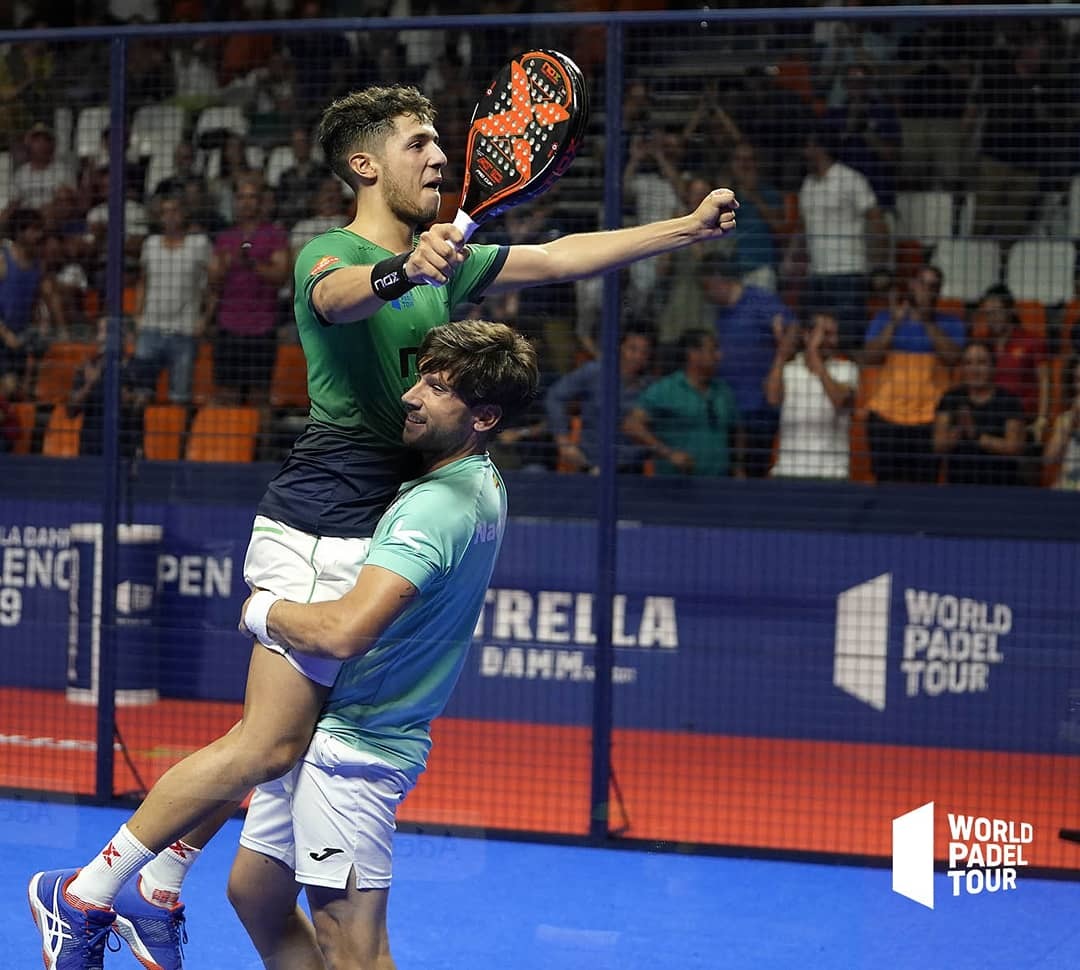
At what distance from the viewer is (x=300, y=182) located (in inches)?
287

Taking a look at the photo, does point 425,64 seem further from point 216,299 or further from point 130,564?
point 130,564

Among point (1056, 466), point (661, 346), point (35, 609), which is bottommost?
point (35, 609)

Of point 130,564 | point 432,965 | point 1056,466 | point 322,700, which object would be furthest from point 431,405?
point 1056,466

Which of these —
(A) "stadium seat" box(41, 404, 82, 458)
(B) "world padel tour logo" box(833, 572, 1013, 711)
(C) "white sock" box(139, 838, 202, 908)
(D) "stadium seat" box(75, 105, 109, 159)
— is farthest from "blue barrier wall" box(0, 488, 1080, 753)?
(C) "white sock" box(139, 838, 202, 908)

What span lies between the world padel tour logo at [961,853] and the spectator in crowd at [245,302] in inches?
133

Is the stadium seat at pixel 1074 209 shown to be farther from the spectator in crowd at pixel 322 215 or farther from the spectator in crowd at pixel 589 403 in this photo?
the spectator in crowd at pixel 322 215

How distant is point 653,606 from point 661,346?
1.14 meters

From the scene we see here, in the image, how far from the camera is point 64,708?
651cm

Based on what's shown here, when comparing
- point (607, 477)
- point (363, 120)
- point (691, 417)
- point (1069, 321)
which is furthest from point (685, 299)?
point (363, 120)

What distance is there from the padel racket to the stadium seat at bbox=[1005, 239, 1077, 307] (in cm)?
347

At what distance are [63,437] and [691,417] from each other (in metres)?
2.69

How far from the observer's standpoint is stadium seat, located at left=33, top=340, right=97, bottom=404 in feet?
21.9

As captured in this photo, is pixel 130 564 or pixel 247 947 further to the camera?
pixel 130 564

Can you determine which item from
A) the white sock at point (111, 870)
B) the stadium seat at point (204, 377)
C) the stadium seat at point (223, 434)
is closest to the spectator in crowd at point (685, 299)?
the stadium seat at point (223, 434)
